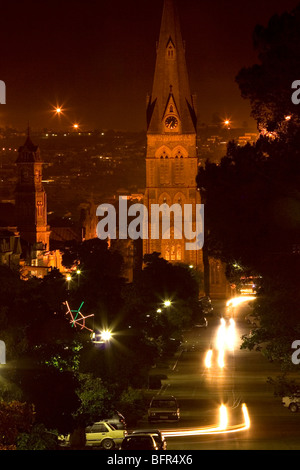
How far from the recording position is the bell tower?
17012cm

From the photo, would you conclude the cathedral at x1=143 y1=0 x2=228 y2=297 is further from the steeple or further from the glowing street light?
the glowing street light

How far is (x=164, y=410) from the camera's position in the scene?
51969mm

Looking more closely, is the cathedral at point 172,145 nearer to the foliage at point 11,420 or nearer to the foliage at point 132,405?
the foliage at point 132,405

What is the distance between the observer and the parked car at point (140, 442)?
38906 mm

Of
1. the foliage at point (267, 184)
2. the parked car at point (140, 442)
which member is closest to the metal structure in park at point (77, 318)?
the parked car at point (140, 442)

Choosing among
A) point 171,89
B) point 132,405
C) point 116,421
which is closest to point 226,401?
point 132,405

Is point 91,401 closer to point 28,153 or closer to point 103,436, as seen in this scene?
point 103,436

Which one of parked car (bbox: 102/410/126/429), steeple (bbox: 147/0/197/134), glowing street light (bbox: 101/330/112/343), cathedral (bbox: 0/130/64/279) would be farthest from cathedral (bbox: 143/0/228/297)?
parked car (bbox: 102/410/126/429)

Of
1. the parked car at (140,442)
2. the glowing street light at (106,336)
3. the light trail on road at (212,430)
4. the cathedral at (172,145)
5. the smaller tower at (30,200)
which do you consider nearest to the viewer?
the parked car at (140,442)
